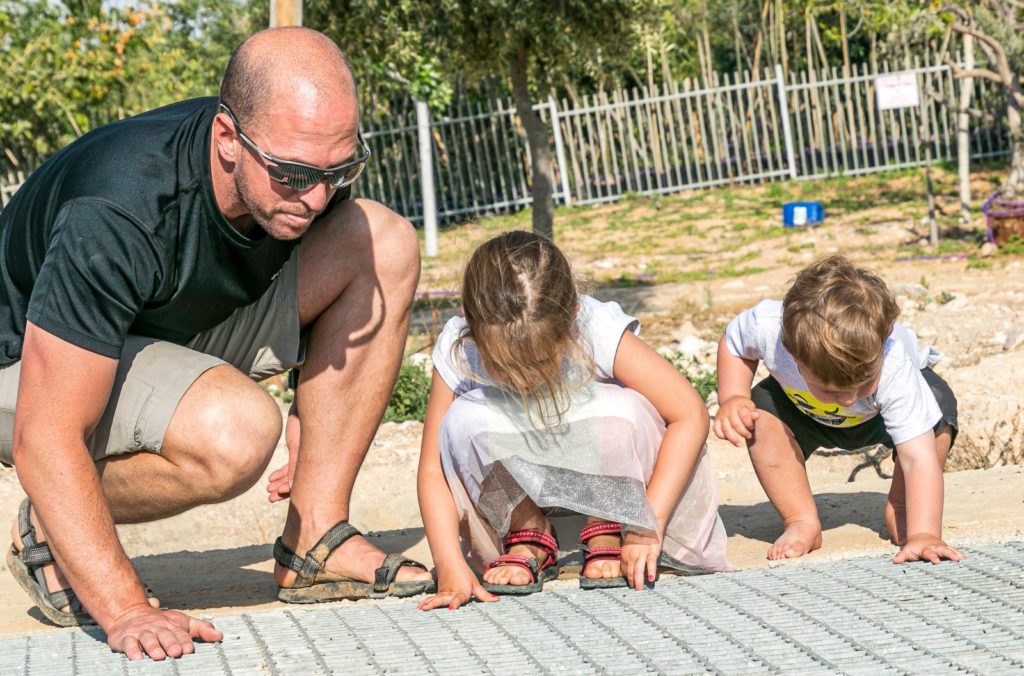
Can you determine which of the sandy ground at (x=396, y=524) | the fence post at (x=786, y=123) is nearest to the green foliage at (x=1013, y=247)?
the sandy ground at (x=396, y=524)

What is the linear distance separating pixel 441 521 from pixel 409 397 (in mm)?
2907

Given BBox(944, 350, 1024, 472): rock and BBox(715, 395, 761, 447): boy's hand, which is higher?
BBox(715, 395, 761, 447): boy's hand

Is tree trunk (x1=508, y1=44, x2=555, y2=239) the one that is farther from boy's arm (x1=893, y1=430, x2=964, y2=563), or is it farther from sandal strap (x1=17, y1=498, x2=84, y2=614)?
sandal strap (x1=17, y1=498, x2=84, y2=614)

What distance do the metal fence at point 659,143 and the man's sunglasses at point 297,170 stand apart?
13155 millimetres

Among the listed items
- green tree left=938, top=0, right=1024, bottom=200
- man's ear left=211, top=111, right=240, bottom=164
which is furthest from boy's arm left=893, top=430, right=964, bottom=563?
green tree left=938, top=0, right=1024, bottom=200

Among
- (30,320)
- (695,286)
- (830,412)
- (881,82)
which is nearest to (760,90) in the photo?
(881,82)

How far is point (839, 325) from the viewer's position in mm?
2941

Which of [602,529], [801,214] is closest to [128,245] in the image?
[602,529]

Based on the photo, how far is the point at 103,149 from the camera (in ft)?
8.93

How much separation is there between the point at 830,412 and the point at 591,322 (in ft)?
2.62

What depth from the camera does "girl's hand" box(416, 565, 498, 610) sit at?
9.00ft

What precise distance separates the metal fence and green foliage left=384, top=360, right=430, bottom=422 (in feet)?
33.1

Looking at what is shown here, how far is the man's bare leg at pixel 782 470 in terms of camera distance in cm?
330

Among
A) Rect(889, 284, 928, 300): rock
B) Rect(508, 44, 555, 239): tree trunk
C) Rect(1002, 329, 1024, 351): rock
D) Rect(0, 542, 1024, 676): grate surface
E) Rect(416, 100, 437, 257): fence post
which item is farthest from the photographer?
Rect(416, 100, 437, 257): fence post
